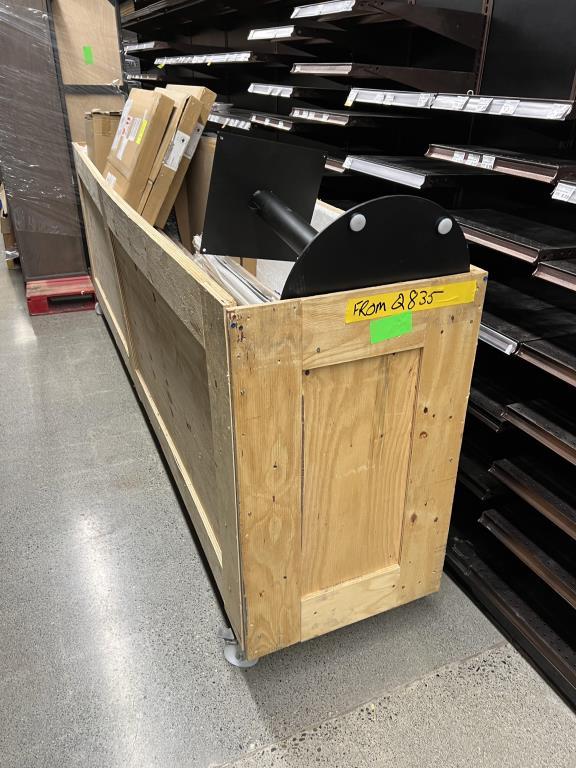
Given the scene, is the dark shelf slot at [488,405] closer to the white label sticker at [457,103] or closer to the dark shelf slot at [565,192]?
the dark shelf slot at [565,192]

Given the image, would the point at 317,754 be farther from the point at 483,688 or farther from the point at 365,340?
the point at 365,340

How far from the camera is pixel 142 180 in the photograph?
89.6 inches

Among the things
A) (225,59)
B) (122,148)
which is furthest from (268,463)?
(225,59)

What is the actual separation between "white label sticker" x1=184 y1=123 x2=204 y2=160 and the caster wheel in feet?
5.97

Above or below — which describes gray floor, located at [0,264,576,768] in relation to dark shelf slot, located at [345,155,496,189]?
below

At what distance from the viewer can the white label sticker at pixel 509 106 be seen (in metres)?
1.29

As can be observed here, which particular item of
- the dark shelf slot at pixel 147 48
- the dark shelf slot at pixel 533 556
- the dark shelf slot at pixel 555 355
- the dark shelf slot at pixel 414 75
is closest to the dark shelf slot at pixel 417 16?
the dark shelf slot at pixel 414 75

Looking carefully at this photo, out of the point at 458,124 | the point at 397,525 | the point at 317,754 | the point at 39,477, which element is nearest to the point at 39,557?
the point at 39,477

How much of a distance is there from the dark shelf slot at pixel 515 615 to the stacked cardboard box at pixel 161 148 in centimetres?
174

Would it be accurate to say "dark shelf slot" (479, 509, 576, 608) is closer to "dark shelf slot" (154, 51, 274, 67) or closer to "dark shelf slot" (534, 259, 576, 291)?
"dark shelf slot" (534, 259, 576, 291)

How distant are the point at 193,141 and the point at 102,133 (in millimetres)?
1047

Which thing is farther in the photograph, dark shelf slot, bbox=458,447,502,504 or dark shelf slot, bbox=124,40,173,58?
dark shelf slot, bbox=124,40,173,58

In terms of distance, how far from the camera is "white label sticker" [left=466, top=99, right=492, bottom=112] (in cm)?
137

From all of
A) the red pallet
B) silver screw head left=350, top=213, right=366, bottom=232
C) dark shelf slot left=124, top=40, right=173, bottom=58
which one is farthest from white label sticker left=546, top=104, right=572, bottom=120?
dark shelf slot left=124, top=40, right=173, bottom=58
